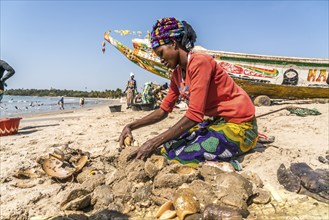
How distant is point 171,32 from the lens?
2434 millimetres

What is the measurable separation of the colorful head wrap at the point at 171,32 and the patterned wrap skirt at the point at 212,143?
839mm

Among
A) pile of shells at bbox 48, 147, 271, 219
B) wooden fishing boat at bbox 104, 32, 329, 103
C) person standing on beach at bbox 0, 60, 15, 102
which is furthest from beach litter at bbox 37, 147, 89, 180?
wooden fishing boat at bbox 104, 32, 329, 103

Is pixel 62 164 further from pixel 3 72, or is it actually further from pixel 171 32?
pixel 3 72

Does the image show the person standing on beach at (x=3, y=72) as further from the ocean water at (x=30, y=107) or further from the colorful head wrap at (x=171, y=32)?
the ocean water at (x=30, y=107)

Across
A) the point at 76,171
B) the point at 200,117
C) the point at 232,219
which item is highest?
the point at 200,117

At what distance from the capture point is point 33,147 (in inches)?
192

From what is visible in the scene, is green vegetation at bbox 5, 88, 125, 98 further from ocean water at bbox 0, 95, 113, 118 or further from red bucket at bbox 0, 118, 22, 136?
red bucket at bbox 0, 118, 22, 136

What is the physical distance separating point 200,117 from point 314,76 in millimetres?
9492

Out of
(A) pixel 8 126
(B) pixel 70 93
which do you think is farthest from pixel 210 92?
(B) pixel 70 93

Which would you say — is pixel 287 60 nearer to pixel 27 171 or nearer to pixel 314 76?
pixel 314 76

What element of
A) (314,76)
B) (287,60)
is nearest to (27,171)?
(287,60)

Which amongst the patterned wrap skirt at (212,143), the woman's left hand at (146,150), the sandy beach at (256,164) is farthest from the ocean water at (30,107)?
the woman's left hand at (146,150)

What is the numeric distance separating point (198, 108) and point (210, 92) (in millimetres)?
380

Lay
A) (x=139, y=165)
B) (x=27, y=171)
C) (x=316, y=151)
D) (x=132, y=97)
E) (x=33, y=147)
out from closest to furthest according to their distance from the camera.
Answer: (x=139, y=165)
(x=27, y=171)
(x=316, y=151)
(x=33, y=147)
(x=132, y=97)
